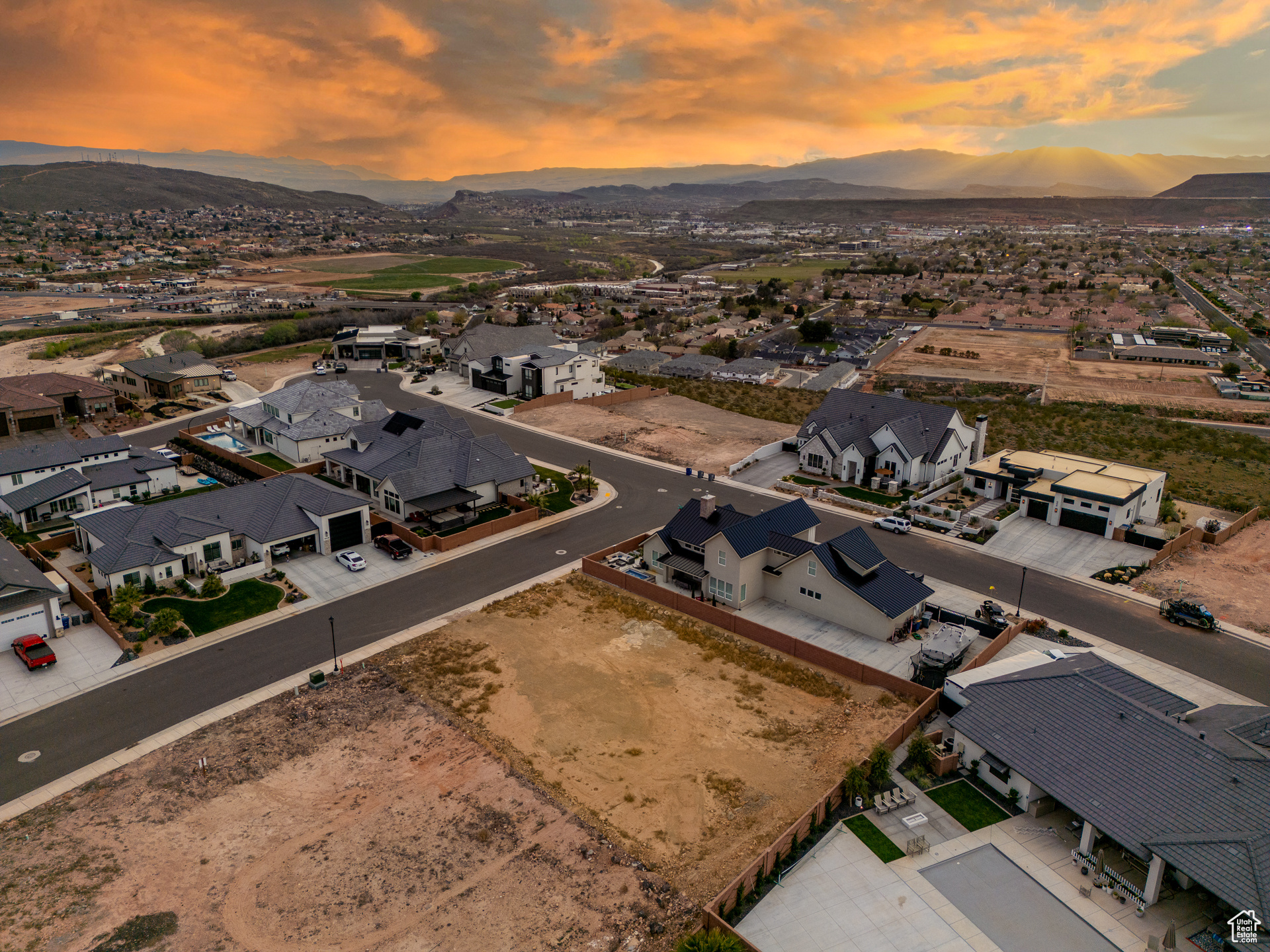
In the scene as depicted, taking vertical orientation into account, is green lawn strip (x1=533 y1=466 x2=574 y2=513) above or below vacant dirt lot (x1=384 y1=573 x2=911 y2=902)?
above

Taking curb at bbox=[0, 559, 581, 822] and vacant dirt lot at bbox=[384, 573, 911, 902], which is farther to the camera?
curb at bbox=[0, 559, 581, 822]

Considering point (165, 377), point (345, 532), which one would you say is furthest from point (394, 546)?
point (165, 377)

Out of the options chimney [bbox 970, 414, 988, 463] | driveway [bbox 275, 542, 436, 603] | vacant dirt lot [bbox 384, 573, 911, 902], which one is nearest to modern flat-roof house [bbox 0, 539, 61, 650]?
driveway [bbox 275, 542, 436, 603]

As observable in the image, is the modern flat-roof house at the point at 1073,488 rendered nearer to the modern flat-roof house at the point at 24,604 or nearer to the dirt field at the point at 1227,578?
the dirt field at the point at 1227,578

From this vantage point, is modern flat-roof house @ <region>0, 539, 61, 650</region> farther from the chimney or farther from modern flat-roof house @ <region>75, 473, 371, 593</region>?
the chimney

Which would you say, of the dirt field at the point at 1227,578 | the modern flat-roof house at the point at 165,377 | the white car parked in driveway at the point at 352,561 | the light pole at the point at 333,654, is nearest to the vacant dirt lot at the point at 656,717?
the light pole at the point at 333,654

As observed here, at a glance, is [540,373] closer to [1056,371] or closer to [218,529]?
[218,529]

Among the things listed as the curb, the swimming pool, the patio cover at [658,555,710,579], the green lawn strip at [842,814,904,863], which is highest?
the swimming pool
